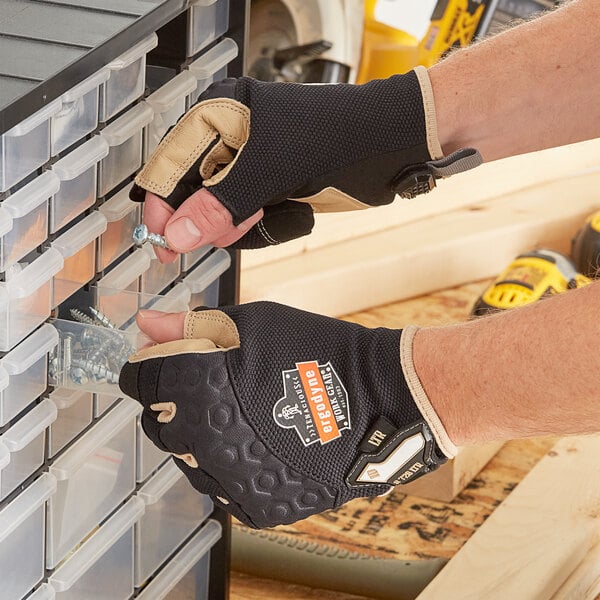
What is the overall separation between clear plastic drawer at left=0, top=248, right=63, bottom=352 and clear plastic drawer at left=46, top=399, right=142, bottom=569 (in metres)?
0.13

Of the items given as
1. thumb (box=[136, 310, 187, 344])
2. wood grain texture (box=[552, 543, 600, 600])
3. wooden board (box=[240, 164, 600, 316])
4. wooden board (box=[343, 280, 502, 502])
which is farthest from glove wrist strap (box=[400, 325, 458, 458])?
wooden board (box=[240, 164, 600, 316])

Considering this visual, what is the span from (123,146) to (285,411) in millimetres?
247

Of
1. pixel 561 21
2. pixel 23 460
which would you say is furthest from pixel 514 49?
pixel 23 460

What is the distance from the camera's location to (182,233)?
Result: 2.78ft

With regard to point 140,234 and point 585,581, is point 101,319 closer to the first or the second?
point 140,234

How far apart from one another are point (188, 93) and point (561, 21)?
1.06 ft

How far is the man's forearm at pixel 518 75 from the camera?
94cm

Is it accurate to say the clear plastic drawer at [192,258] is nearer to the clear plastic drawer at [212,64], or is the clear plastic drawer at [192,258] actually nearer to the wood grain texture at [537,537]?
the clear plastic drawer at [212,64]

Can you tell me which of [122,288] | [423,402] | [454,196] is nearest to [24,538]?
[122,288]

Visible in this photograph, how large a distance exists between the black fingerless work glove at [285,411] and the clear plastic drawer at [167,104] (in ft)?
0.59

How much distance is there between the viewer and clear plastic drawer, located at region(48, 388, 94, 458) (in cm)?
81

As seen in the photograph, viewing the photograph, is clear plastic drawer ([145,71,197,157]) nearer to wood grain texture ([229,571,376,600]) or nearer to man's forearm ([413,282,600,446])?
man's forearm ([413,282,600,446])

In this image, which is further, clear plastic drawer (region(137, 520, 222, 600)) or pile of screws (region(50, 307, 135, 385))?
clear plastic drawer (region(137, 520, 222, 600))

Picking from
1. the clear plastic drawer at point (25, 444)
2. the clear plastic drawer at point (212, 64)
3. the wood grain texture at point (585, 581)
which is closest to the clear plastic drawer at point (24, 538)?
the clear plastic drawer at point (25, 444)
